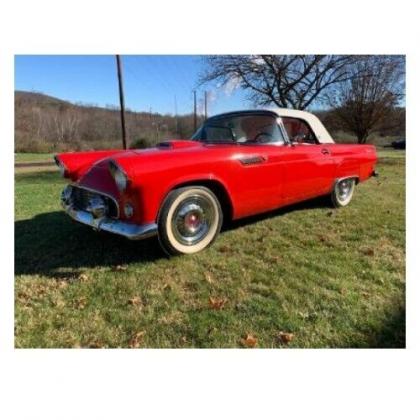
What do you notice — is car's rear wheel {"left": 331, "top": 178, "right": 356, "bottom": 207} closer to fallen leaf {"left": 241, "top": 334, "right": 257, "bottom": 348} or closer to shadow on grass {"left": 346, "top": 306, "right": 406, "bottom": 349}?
shadow on grass {"left": 346, "top": 306, "right": 406, "bottom": 349}

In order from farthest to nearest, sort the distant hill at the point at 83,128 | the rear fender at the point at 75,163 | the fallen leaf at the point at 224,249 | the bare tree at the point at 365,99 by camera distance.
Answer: the distant hill at the point at 83,128 < the bare tree at the point at 365,99 < the rear fender at the point at 75,163 < the fallen leaf at the point at 224,249

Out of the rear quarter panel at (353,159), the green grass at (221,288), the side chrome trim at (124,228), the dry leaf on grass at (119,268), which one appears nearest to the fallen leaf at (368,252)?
the green grass at (221,288)

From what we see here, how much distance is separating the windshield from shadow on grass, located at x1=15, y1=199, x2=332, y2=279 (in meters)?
1.09

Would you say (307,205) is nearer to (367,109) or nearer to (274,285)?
(274,285)

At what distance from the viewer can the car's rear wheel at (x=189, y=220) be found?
3.05 m

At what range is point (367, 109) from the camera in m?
17.2

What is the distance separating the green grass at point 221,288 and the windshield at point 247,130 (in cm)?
110

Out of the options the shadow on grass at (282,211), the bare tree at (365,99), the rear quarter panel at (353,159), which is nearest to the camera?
the shadow on grass at (282,211)

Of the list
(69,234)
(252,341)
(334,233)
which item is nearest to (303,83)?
(334,233)

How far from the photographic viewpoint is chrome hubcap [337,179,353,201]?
5.28 meters

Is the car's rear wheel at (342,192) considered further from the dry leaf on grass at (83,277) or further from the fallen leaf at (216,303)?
the dry leaf on grass at (83,277)

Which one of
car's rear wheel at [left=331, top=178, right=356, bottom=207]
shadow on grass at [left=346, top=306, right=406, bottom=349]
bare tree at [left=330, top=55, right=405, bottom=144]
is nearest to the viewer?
shadow on grass at [left=346, top=306, right=406, bottom=349]

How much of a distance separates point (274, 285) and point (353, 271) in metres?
0.80

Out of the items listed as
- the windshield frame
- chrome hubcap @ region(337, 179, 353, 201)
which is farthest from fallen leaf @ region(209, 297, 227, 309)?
chrome hubcap @ region(337, 179, 353, 201)
